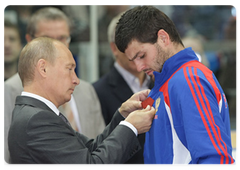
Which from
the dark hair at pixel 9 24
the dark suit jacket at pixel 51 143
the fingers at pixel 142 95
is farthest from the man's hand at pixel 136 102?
the dark hair at pixel 9 24

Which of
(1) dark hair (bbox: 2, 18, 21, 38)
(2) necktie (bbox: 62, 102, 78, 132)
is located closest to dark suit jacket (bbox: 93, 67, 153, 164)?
(2) necktie (bbox: 62, 102, 78, 132)

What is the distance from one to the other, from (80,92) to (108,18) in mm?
1349

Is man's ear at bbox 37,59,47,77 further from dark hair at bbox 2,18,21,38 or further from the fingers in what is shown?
dark hair at bbox 2,18,21,38

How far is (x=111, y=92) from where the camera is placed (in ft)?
8.89

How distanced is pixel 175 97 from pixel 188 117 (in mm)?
113

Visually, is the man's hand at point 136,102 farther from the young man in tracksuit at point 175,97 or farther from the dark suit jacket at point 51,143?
the dark suit jacket at point 51,143

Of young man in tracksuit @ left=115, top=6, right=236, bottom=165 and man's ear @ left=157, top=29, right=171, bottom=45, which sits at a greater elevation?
man's ear @ left=157, top=29, right=171, bottom=45

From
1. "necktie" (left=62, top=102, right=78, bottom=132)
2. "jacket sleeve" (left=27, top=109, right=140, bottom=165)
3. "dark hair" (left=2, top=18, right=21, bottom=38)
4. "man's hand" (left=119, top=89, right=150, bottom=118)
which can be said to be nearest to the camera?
"jacket sleeve" (left=27, top=109, right=140, bottom=165)

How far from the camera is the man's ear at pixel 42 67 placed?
5.67ft

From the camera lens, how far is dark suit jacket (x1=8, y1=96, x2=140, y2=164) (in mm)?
1600

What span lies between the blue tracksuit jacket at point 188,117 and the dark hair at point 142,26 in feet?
0.52

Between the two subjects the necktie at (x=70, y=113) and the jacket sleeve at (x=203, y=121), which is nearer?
the jacket sleeve at (x=203, y=121)

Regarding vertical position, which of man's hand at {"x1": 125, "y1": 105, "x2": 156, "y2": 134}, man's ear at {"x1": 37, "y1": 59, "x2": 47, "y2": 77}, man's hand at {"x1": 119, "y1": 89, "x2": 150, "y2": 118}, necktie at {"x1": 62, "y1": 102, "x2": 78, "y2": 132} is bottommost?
necktie at {"x1": 62, "y1": 102, "x2": 78, "y2": 132}

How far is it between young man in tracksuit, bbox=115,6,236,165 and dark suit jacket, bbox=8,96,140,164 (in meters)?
0.18
